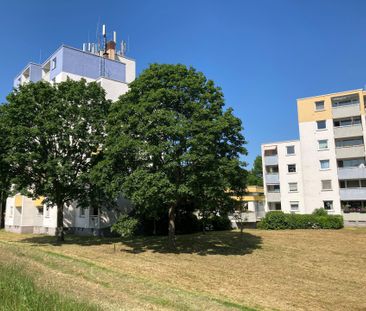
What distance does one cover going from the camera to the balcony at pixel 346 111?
46969 mm

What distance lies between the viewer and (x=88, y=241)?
28.8m

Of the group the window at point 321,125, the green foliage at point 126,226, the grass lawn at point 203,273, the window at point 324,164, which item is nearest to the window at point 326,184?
the window at point 324,164

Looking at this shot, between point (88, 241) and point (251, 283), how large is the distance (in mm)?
16635

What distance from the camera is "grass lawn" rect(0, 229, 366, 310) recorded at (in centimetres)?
1216

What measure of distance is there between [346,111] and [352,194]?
1116 cm

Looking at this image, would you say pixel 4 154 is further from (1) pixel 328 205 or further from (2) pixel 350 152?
(2) pixel 350 152

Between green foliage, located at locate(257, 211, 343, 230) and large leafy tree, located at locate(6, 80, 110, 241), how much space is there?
65.8 feet

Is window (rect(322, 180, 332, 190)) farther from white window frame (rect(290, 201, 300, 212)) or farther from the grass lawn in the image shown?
the grass lawn

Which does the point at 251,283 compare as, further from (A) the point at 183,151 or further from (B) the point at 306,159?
(B) the point at 306,159

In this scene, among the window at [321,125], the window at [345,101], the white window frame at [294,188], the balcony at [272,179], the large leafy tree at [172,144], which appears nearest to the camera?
the large leafy tree at [172,144]

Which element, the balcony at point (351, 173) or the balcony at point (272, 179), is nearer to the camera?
the balcony at point (351, 173)

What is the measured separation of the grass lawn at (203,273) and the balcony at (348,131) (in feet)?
70.8

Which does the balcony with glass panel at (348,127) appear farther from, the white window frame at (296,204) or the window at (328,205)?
the white window frame at (296,204)

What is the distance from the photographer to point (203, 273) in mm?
17734
